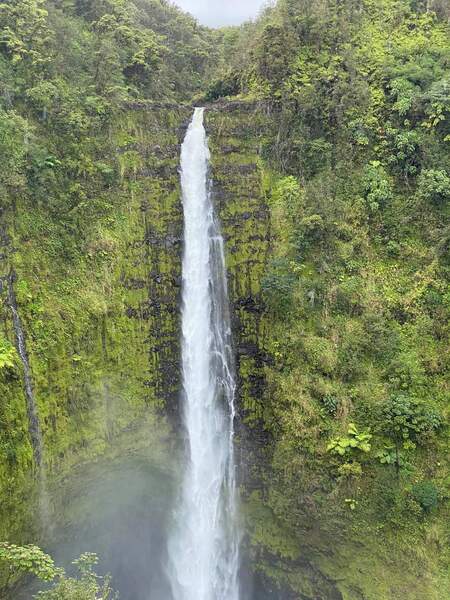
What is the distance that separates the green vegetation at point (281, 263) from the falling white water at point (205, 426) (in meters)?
0.58

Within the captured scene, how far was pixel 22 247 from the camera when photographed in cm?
1338

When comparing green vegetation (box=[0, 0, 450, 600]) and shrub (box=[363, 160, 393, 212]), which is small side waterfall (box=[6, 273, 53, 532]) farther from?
shrub (box=[363, 160, 393, 212])

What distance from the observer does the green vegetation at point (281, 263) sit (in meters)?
12.5

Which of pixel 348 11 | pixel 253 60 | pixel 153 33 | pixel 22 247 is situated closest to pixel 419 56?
pixel 348 11

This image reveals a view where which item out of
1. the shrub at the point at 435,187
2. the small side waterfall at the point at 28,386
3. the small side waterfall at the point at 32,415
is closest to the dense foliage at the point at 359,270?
the shrub at the point at 435,187

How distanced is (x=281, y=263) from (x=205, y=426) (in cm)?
647

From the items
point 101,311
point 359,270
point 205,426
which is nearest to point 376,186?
point 359,270

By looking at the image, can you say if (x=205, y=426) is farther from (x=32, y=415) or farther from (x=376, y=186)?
(x=376, y=186)

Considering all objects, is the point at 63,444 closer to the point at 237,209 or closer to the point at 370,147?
the point at 237,209

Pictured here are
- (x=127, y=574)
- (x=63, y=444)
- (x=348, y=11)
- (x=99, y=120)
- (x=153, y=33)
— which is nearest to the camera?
(x=63, y=444)

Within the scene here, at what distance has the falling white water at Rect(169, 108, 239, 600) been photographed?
576 inches

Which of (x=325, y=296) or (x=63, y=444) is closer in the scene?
(x=63, y=444)

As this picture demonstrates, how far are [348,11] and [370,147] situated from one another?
7.72 meters

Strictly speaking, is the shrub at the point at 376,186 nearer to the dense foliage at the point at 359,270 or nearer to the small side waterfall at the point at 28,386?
the dense foliage at the point at 359,270
